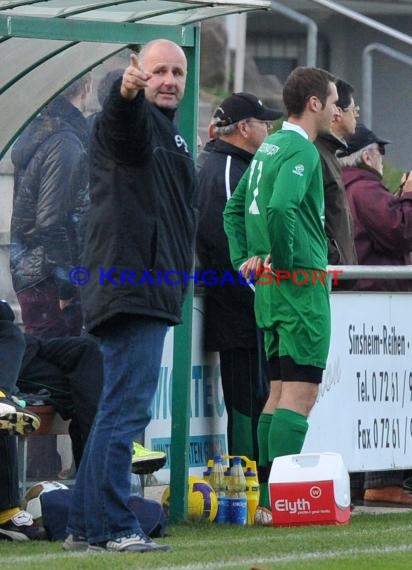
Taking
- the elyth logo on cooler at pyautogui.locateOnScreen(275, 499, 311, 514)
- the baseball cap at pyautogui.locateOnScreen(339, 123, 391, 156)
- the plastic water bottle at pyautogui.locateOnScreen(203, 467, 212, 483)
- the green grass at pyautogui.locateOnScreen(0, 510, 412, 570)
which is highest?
the baseball cap at pyautogui.locateOnScreen(339, 123, 391, 156)

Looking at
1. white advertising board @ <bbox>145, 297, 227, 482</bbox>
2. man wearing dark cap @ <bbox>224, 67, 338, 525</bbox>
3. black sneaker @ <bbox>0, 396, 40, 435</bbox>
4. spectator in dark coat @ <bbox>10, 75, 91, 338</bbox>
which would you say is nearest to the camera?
black sneaker @ <bbox>0, 396, 40, 435</bbox>

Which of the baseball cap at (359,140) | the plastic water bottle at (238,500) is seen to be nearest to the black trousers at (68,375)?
the plastic water bottle at (238,500)

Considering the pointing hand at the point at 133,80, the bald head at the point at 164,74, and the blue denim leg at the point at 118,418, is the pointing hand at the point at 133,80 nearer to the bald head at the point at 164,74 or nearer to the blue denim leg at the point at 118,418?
the bald head at the point at 164,74

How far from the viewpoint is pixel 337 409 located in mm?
9305

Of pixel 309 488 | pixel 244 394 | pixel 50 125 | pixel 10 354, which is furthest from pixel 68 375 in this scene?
pixel 50 125

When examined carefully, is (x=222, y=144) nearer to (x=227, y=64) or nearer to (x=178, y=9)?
(x=178, y=9)

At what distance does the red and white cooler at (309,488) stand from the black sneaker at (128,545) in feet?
4.26

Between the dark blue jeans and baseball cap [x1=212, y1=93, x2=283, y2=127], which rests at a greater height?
baseball cap [x1=212, y1=93, x2=283, y2=127]

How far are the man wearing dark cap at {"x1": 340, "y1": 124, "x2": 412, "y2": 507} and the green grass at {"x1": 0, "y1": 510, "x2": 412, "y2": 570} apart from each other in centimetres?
147

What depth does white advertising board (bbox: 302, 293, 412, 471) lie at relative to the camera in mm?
9273

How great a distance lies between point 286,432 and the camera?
8.11 meters

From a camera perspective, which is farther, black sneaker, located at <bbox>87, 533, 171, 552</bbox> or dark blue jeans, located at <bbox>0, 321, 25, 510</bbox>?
dark blue jeans, located at <bbox>0, 321, 25, 510</bbox>

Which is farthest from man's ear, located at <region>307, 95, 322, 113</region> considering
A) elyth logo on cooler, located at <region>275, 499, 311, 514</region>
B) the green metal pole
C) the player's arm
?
elyth logo on cooler, located at <region>275, 499, 311, 514</region>

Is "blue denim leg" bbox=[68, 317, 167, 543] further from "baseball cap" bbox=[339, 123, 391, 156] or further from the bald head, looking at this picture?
"baseball cap" bbox=[339, 123, 391, 156]
